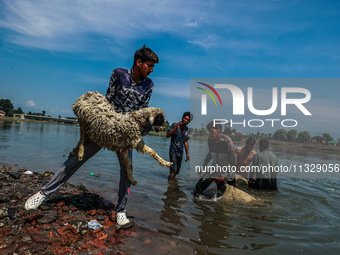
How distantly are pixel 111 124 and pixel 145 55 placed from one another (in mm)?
1042

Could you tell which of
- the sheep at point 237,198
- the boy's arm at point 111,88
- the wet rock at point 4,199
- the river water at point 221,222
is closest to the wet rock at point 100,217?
the river water at point 221,222

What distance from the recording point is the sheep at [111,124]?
2.73 m

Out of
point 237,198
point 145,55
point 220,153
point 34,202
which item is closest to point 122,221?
point 34,202

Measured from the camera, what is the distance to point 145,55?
9.91ft

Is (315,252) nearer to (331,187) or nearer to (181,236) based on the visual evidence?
(181,236)

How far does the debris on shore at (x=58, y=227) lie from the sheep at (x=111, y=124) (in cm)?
79

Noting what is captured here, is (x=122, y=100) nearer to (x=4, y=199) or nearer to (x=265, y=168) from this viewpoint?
(x=4, y=199)

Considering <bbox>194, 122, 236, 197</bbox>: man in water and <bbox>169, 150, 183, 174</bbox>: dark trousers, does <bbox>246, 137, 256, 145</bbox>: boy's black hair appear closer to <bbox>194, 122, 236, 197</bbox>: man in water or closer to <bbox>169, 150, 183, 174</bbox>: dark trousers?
<bbox>194, 122, 236, 197</bbox>: man in water

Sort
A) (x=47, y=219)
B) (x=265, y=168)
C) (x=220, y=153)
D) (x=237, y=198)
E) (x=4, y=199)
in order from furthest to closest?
(x=265, y=168), (x=220, y=153), (x=237, y=198), (x=4, y=199), (x=47, y=219)

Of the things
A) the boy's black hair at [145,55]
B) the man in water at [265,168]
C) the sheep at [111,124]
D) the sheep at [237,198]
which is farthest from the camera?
the man in water at [265,168]

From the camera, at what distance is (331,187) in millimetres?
8039

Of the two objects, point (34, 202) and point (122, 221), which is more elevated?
point (34, 202)

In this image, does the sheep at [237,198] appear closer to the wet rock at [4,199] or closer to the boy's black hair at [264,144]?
the boy's black hair at [264,144]

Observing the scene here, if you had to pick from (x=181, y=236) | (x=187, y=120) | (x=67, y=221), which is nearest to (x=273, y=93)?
(x=187, y=120)
